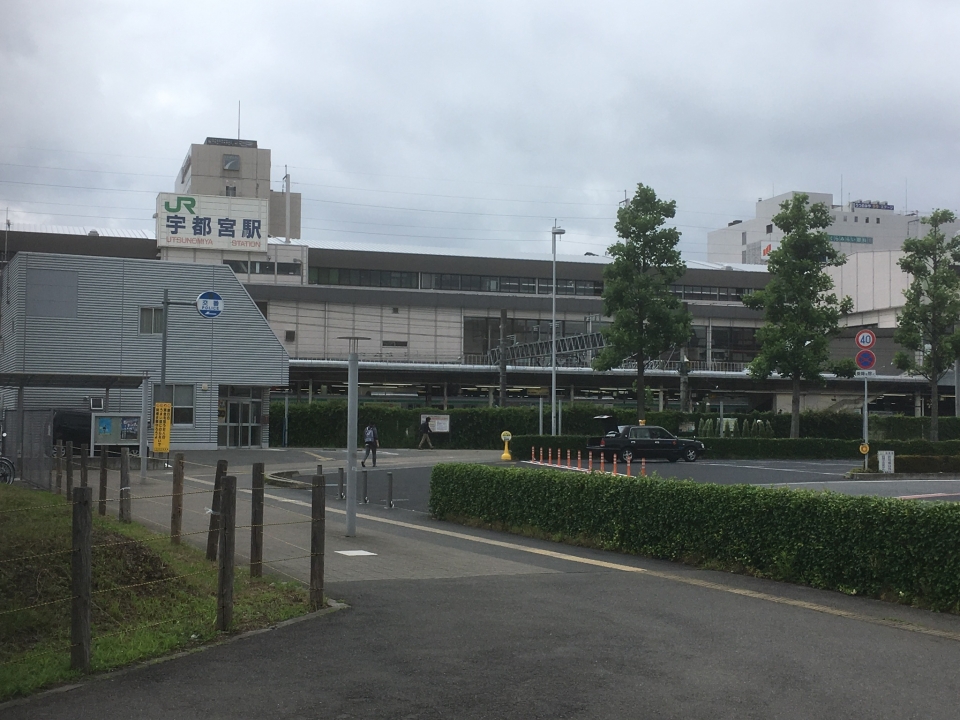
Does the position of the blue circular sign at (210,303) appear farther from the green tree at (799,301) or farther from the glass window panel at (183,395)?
the green tree at (799,301)

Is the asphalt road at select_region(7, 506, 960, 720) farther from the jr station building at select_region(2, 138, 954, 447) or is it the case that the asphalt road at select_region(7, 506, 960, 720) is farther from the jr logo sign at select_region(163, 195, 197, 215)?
the jr logo sign at select_region(163, 195, 197, 215)

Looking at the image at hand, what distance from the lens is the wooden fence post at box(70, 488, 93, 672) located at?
7.22m

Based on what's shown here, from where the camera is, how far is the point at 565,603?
1026 centimetres

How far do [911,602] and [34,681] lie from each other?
861cm

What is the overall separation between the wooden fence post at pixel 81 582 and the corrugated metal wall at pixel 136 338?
35.5m

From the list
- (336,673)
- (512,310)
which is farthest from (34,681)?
(512,310)

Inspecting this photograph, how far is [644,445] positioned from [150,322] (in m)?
21.7

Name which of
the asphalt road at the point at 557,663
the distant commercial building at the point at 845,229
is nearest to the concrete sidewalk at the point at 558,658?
the asphalt road at the point at 557,663

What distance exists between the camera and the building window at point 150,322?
43.6m

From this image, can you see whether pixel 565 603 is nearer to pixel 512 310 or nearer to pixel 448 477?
pixel 448 477

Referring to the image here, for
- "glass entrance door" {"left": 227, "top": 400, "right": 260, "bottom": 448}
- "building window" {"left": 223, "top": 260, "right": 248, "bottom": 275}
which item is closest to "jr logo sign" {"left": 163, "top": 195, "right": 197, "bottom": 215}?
"building window" {"left": 223, "top": 260, "right": 248, "bottom": 275}

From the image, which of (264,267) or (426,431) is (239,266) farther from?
(426,431)

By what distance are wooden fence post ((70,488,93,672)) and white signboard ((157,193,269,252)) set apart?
63.8 meters

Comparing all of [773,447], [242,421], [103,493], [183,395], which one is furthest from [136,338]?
[773,447]
